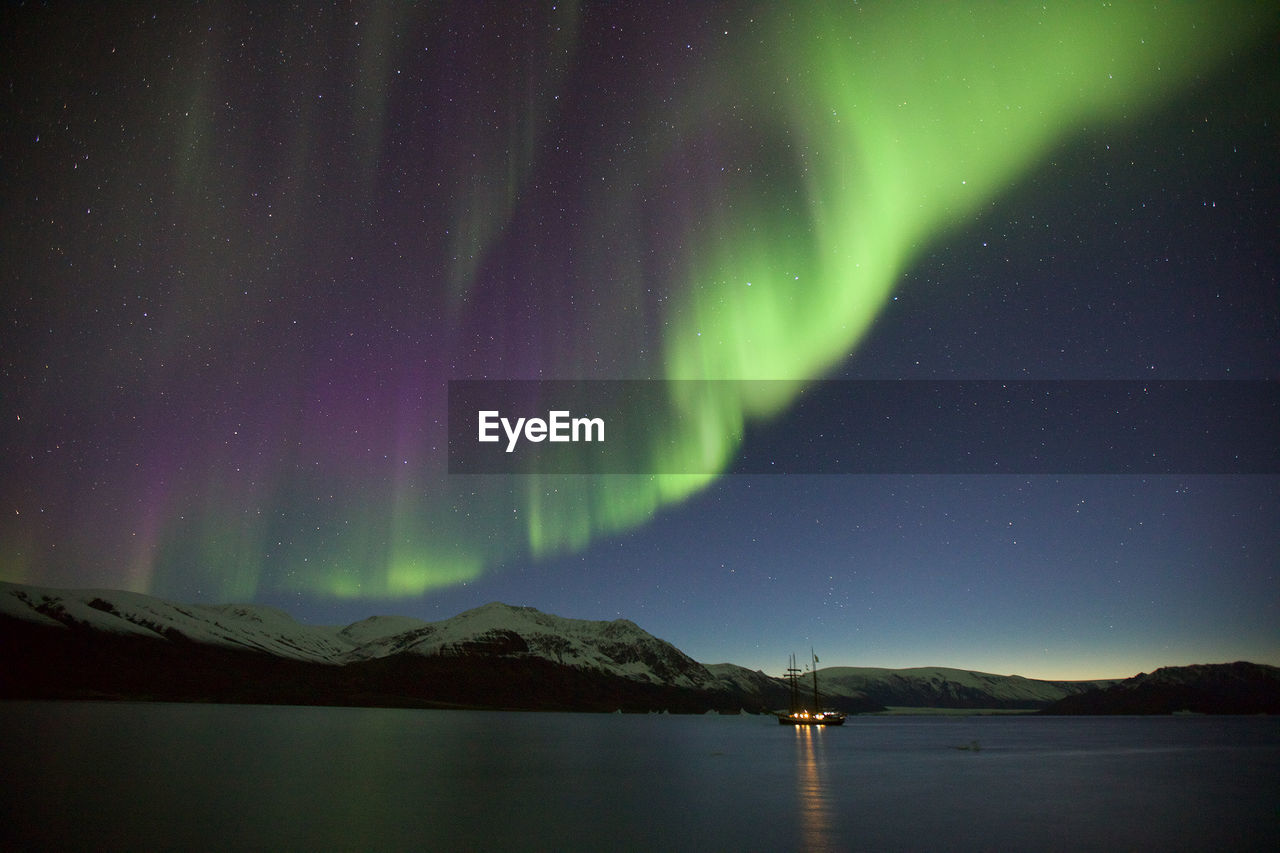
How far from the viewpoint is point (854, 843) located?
3656 centimetres

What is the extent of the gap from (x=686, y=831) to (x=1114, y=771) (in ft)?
207

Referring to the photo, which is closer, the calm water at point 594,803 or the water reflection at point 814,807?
the calm water at point 594,803

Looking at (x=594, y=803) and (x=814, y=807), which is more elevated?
(x=594, y=803)

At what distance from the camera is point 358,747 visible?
104 meters

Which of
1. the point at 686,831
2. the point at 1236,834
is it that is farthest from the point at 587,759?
the point at 1236,834

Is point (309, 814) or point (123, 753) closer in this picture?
point (309, 814)

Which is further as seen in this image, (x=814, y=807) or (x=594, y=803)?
(x=814, y=807)

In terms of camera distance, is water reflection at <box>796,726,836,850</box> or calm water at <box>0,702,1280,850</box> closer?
calm water at <box>0,702,1280,850</box>

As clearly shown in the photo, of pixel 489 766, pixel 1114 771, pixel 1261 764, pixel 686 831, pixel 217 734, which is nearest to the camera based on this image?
pixel 686 831

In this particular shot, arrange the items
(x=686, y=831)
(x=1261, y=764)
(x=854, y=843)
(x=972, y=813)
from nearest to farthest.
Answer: (x=854, y=843) < (x=686, y=831) < (x=972, y=813) < (x=1261, y=764)

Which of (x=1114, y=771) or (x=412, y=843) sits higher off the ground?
(x=412, y=843)

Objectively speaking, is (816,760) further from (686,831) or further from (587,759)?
(686,831)

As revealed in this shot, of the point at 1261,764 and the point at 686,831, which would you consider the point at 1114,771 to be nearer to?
the point at 1261,764

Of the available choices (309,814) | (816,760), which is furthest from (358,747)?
(309,814)
